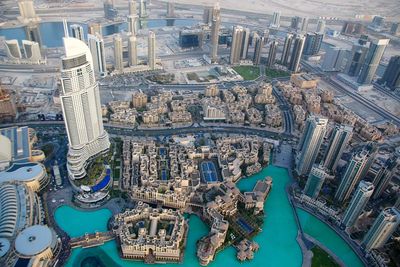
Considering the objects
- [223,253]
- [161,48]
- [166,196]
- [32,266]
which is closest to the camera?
[32,266]

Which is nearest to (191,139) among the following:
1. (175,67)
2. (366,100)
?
(175,67)

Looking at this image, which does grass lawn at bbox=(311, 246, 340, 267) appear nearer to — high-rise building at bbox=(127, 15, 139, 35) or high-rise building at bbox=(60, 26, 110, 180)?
high-rise building at bbox=(60, 26, 110, 180)

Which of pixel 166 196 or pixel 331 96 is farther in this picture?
pixel 331 96

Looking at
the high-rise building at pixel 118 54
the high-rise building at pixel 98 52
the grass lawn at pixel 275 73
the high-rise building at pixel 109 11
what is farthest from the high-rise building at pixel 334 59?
the high-rise building at pixel 109 11

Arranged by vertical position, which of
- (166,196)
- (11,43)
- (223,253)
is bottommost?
(223,253)

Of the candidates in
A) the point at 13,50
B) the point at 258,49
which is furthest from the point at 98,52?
the point at 258,49

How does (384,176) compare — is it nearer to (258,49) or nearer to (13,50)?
(258,49)

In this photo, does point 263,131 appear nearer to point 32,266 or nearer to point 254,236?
point 254,236
